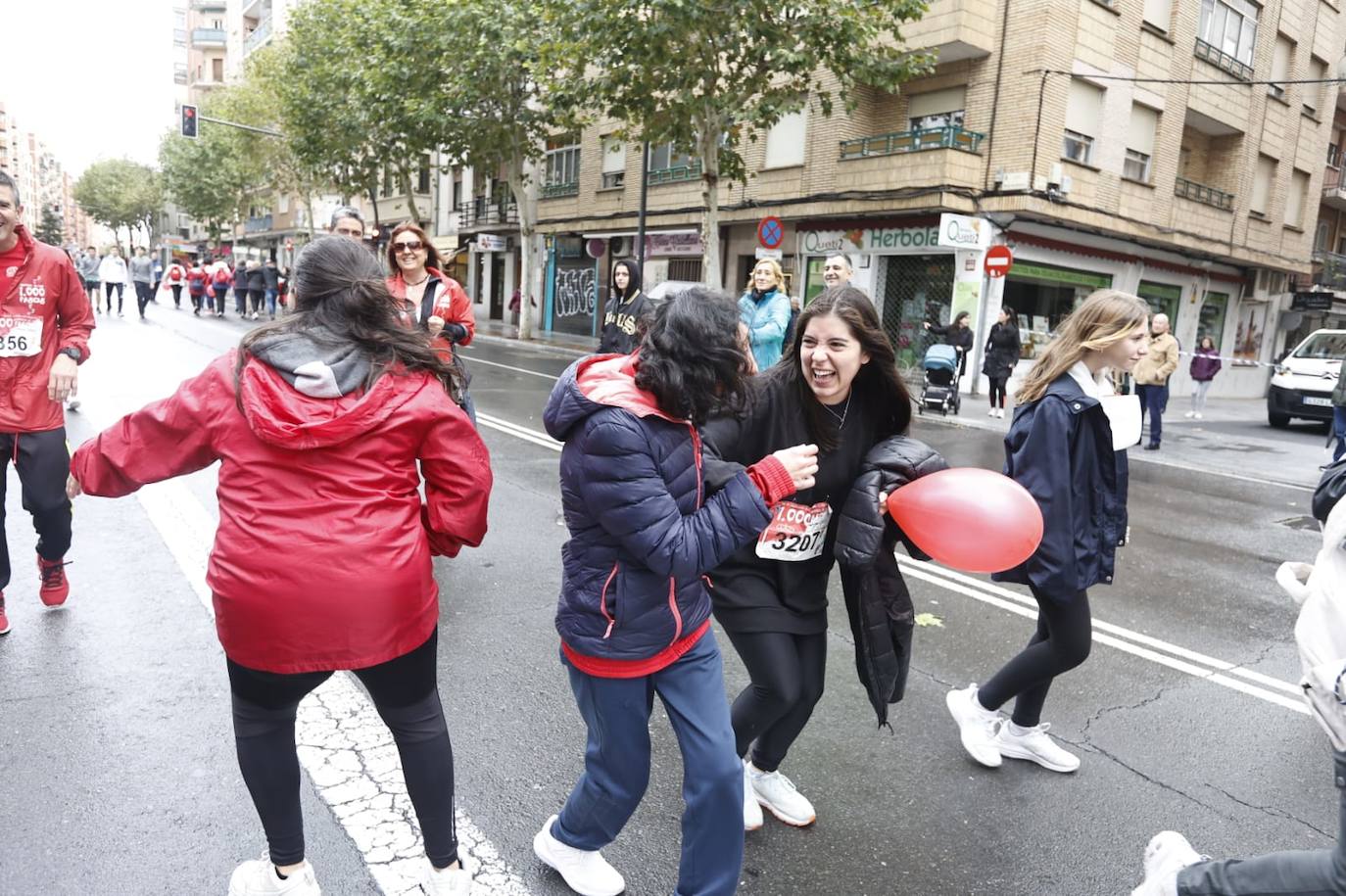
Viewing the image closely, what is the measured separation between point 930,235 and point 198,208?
1861 inches

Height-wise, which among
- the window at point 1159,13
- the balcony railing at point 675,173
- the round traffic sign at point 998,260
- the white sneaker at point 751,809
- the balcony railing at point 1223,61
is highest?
the window at point 1159,13

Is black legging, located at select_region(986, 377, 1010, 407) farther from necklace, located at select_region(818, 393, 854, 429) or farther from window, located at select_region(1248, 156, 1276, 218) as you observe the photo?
window, located at select_region(1248, 156, 1276, 218)

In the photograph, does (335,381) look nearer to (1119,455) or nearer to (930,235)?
(1119,455)

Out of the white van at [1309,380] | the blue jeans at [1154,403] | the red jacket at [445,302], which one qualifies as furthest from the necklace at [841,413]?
the white van at [1309,380]

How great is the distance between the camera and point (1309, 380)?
1602cm

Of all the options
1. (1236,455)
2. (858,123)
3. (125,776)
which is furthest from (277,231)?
(125,776)

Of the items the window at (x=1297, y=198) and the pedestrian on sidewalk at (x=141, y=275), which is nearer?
the pedestrian on sidewalk at (x=141, y=275)

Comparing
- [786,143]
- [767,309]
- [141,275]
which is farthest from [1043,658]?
[141,275]

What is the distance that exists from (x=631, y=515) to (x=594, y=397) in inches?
10.9

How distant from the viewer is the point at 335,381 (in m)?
1.93

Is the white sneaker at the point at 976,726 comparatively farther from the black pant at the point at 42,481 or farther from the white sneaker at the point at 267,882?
the black pant at the point at 42,481

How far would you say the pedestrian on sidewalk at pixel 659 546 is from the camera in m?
2.04

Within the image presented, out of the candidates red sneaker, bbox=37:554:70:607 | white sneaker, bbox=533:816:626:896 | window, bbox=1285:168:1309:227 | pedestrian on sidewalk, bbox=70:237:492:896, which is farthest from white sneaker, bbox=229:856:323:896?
window, bbox=1285:168:1309:227

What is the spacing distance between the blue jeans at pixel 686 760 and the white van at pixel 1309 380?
1717cm
